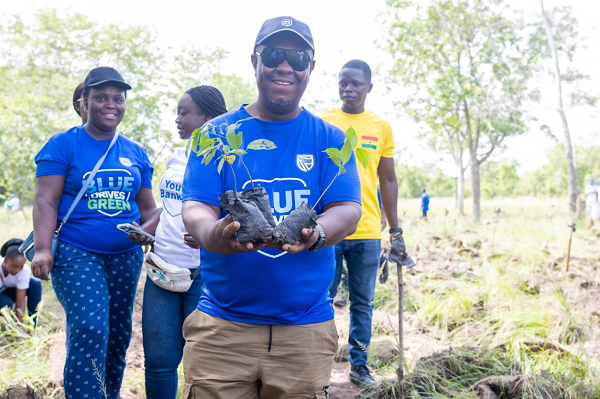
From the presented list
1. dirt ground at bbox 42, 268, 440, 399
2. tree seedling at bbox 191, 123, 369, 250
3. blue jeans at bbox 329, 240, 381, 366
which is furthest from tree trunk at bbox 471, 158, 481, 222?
tree seedling at bbox 191, 123, 369, 250

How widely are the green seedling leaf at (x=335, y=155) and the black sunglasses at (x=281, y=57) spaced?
13.3 inches

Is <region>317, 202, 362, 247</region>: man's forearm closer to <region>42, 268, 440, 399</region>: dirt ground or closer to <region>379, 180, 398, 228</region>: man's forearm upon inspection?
<region>42, 268, 440, 399</region>: dirt ground

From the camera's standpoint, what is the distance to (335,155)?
192 centimetres

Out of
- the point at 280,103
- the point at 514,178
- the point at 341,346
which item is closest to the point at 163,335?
the point at 280,103

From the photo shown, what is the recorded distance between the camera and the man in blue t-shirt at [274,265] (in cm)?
193

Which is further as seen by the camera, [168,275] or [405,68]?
[405,68]

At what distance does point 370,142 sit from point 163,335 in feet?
6.30

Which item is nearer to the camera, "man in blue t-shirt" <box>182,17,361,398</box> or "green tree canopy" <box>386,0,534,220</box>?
"man in blue t-shirt" <box>182,17,361,398</box>

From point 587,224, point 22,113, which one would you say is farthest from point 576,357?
point 22,113

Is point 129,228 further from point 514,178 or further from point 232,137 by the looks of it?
point 514,178

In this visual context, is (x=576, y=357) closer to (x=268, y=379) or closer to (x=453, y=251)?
(x=268, y=379)

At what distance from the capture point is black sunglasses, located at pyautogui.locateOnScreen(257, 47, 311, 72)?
2012 mm

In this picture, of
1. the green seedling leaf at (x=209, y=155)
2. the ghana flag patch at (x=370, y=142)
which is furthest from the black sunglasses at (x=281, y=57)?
the ghana flag patch at (x=370, y=142)

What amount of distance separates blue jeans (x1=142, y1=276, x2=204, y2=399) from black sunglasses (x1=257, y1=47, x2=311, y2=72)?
1298 millimetres
